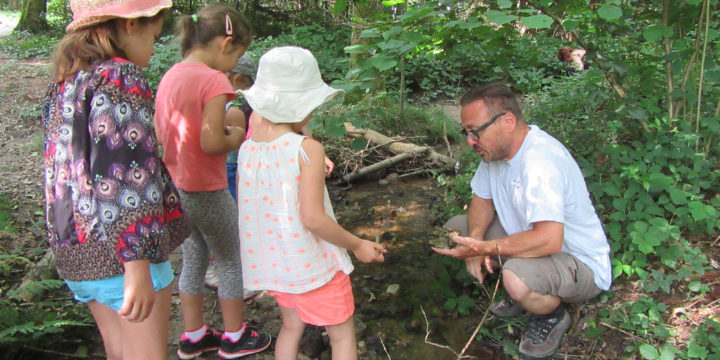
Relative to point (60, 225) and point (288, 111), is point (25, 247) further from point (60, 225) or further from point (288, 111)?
point (288, 111)

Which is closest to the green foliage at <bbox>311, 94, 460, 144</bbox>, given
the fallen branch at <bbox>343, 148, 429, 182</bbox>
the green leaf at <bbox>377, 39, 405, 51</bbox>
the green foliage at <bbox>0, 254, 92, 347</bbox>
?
the fallen branch at <bbox>343, 148, 429, 182</bbox>

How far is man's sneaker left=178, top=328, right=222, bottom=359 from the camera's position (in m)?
2.56

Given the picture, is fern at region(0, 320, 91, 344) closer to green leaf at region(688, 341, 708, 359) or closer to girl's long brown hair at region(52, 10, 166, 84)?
Answer: girl's long brown hair at region(52, 10, 166, 84)

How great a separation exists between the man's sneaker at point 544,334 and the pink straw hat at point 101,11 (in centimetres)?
238

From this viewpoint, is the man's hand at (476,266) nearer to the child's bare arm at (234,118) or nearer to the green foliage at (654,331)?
the green foliage at (654,331)

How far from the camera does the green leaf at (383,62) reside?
247 centimetres

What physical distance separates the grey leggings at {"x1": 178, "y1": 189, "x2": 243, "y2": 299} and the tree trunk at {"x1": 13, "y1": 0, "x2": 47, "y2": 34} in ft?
49.9

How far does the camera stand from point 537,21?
232 centimetres

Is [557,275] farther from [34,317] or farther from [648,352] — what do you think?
[34,317]

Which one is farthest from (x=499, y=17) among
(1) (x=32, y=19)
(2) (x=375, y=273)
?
(1) (x=32, y=19)

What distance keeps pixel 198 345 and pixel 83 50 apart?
175cm

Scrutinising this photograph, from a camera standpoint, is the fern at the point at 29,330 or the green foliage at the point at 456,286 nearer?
the fern at the point at 29,330

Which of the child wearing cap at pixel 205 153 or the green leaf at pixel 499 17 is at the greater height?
the green leaf at pixel 499 17

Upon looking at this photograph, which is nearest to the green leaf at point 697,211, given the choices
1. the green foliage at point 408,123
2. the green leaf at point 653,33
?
the green leaf at point 653,33
